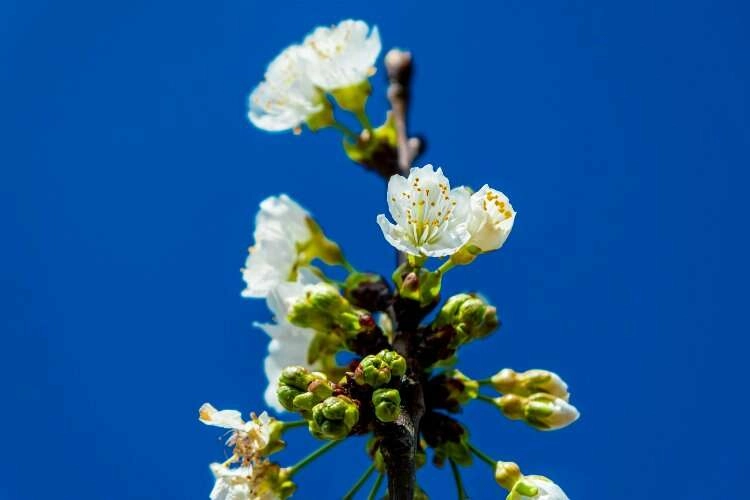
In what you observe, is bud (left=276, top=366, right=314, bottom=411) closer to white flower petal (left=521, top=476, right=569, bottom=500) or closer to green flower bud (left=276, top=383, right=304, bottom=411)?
green flower bud (left=276, top=383, right=304, bottom=411)

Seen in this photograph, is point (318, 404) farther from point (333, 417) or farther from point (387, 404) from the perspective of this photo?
point (387, 404)

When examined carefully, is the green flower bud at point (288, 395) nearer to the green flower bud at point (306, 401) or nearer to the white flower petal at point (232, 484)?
the green flower bud at point (306, 401)

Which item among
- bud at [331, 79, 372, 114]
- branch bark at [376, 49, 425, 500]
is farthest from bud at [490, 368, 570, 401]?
bud at [331, 79, 372, 114]

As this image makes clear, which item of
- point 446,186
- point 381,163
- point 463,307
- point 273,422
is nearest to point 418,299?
point 463,307

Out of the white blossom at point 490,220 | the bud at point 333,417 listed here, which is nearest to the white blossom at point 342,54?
the white blossom at point 490,220

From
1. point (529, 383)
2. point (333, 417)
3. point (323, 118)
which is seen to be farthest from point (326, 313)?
point (323, 118)

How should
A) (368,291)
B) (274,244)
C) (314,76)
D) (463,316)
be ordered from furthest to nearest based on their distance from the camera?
(314,76) < (274,244) < (368,291) < (463,316)

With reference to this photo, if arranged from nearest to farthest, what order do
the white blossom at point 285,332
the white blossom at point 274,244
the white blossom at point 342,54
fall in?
the white blossom at point 285,332
the white blossom at point 274,244
the white blossom at point 342,54

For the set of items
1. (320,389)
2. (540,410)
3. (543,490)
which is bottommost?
(543,490)
